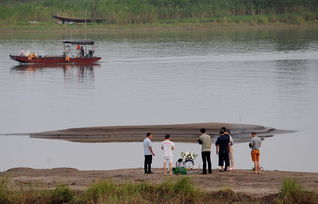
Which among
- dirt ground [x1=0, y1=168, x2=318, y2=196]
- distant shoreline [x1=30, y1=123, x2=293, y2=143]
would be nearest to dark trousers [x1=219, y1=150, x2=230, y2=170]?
dirt ground [x1=0, y1=168, x2=318, y2=196]

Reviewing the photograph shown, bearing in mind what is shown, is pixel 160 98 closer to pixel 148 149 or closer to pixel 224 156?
pixel 224 156

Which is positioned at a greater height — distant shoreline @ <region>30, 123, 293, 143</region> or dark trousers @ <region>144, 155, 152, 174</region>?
distant shoreline @ <region>30, 123, 293, 143</region>

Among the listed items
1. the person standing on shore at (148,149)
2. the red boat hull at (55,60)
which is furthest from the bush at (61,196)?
the red boat hull at (55,60)

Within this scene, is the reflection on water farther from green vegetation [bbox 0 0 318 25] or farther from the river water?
green vegetation [bbox 0 0 318 25]

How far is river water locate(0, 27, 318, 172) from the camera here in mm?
33037

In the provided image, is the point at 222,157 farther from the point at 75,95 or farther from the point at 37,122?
the point at 75,95

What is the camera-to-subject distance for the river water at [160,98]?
33037 millimetres

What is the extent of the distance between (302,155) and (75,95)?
2329 cm

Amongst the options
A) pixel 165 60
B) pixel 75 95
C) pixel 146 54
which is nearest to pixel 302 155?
pixel 75 95

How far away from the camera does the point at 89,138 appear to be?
1443 inches

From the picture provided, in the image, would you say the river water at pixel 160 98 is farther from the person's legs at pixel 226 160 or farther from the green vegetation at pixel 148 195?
the green vegetation at pixel 148 195

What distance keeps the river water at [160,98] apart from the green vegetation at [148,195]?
25.7 ft

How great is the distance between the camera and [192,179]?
80.8ft

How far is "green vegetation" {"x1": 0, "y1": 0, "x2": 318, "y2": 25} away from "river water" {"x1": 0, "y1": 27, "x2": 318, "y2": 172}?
2880cm
